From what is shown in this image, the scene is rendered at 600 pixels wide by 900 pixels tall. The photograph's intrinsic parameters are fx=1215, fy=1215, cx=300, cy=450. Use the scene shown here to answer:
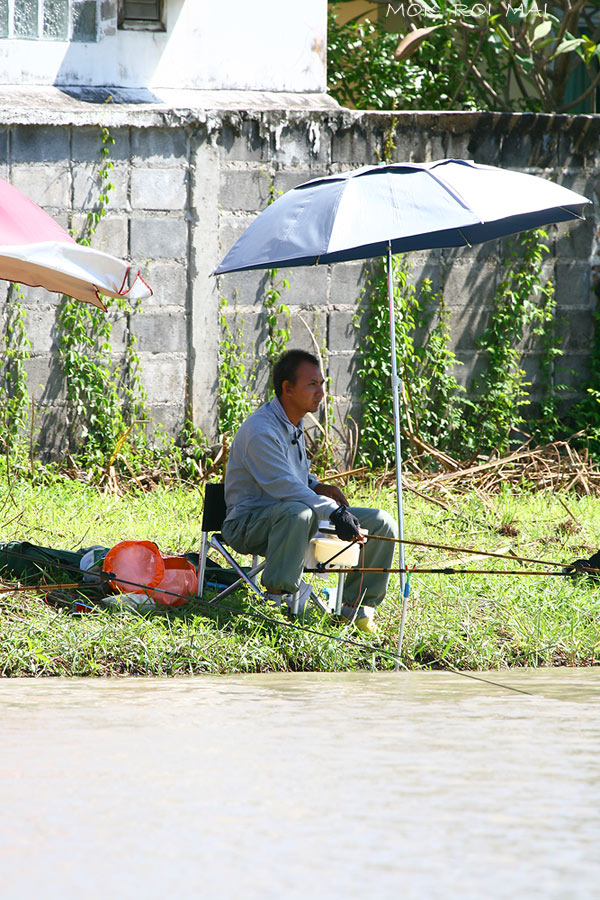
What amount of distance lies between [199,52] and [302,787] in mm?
7515

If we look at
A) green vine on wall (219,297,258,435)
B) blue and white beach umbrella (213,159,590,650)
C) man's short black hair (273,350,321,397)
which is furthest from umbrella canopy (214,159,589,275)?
green vine on wall (219,297,258,435)

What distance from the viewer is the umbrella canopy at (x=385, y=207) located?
213 inches

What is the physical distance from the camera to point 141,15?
9891mm

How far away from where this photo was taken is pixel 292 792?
3.74m

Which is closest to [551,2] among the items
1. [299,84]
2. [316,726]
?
[299,84]

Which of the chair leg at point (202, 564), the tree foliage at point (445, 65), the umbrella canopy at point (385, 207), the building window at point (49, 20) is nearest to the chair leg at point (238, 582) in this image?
the chair leg at point (202, 564)

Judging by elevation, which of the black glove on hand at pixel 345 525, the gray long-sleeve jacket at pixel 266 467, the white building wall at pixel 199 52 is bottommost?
the black glove on hand at pixel 345 525

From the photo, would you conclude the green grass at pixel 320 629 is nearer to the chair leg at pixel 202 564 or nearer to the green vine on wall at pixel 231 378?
the chair leg at pixel 202 564

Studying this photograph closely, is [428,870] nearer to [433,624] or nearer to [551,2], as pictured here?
[433,624]

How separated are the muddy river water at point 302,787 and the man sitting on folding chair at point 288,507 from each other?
61cm

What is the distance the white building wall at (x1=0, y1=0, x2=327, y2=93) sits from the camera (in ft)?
30.8

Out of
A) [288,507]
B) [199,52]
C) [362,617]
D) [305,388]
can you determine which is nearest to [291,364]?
[305,388]

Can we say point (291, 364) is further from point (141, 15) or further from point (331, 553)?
point (141, 15)

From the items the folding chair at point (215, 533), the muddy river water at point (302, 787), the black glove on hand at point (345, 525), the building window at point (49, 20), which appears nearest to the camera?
the muddy river water at point (302, 787)
